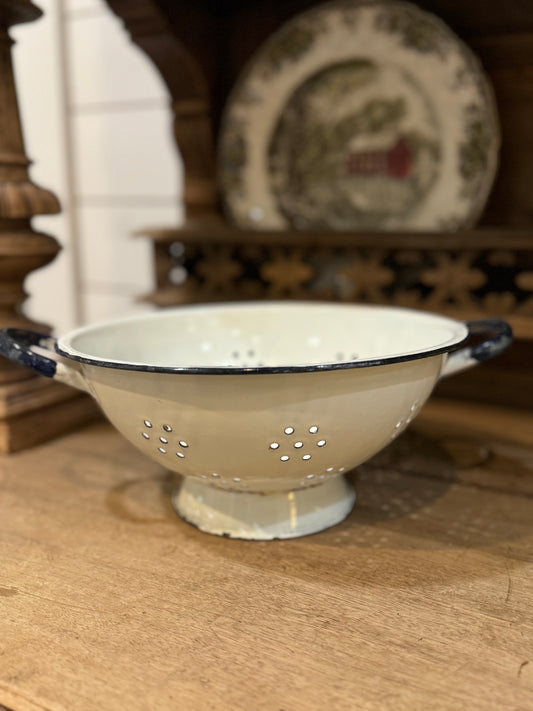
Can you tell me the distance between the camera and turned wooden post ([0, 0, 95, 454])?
2.24 ft

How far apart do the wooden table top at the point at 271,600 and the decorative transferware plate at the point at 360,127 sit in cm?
40

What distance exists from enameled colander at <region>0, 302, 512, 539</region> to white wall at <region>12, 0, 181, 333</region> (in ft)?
2.37

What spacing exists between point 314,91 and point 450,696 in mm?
798

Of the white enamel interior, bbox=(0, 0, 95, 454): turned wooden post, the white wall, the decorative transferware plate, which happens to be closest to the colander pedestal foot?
the white enamel interior

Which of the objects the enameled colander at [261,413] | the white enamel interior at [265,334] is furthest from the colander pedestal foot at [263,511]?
the white enamel interior at [265,334]

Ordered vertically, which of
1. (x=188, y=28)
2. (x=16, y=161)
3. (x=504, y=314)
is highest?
(x=188, y=28)

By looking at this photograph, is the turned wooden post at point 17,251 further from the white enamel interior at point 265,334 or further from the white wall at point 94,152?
the white wall at point 94,152

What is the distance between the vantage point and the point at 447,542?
52 cm

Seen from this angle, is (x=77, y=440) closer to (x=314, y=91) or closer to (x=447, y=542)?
(x=447, y=542)

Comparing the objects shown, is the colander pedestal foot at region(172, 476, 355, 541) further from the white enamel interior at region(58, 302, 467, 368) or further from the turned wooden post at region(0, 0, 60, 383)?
the turned wooden post at region(0, 0, 60, 383)

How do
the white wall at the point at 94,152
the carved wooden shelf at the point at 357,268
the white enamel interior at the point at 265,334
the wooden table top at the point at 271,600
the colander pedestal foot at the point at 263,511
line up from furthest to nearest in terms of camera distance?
the white wall at the point at 94,152, the carved wooden shelf at the point at 357,268, the white enamel interior at the point at 265,334, the colander pedestal foot at the point at 263,511, the wooden table top at the point at 271,600

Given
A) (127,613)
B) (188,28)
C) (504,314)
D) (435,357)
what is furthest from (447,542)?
(188,28)

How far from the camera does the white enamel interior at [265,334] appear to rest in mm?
654

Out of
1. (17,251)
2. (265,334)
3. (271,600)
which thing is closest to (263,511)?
(271,600)
